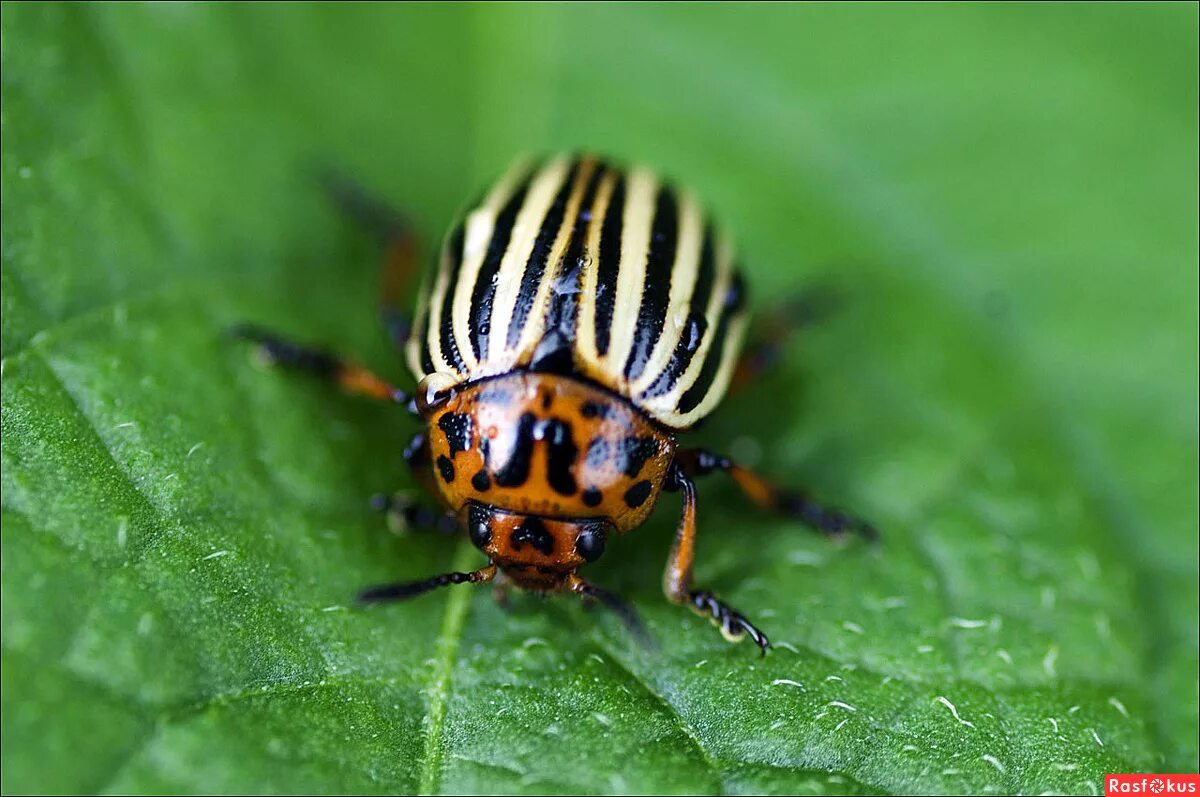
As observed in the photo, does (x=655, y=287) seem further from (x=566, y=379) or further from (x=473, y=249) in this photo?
(x=473, y=249)

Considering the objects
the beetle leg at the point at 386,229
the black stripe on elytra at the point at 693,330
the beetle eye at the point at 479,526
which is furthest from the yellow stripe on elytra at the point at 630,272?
the beetle leg at the point at 386,229

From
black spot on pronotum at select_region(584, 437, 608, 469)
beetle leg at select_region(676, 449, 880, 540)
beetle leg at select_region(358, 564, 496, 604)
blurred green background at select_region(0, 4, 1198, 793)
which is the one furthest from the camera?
beetle leg at select_region(676, 449, 880, 540)

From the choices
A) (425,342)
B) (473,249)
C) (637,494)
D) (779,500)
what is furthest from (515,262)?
(779,500)

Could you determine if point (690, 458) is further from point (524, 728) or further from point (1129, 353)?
point (1129, 353)

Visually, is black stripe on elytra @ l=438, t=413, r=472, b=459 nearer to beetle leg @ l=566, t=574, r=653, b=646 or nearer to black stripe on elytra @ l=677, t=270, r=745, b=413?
beetle leg @ l=566, t=574, r=653, b=646

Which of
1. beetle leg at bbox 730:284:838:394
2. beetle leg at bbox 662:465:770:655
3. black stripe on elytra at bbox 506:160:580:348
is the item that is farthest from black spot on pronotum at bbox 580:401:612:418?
beetle leg at bbox 730:284:838:394

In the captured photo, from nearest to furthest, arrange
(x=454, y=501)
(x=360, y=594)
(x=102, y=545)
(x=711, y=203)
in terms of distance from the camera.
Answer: (x=102, y=545)
(x=360, y=594)
(x=454, y=501)
(x=711, y=203)

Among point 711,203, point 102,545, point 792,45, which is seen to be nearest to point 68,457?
point 102,545

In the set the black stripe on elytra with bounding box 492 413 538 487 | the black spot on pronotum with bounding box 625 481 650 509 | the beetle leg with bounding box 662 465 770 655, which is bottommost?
the beetle leg with bounding box 662 465 770 655
